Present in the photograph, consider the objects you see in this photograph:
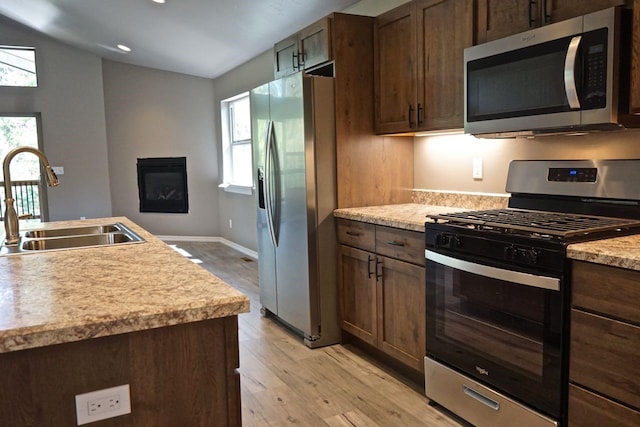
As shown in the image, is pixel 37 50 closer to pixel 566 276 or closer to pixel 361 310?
pixel 361 310

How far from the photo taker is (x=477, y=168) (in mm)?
2895

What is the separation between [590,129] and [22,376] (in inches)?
84.9

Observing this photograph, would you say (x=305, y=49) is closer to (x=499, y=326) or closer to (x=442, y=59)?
(x=442, y=59)

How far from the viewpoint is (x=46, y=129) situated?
6.93 metres

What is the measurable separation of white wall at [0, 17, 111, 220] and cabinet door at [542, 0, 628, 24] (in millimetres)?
6589

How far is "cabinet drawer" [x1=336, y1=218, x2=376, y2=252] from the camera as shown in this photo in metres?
2.89

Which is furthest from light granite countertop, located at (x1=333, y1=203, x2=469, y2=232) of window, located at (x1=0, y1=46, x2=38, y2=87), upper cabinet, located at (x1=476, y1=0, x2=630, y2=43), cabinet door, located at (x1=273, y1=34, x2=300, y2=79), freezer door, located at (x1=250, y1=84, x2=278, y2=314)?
window, located at (x1=0, y1=46, x2=38, y2=87)

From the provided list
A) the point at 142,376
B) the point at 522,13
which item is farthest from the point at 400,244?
the point at 142,376

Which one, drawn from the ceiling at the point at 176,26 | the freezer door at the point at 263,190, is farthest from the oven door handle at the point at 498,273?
the ceiling at the point at 176,26

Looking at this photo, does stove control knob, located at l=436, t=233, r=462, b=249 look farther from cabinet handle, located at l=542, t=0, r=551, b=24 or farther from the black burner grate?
cabinet handle, located at l=542, t=0, r=551, b=24

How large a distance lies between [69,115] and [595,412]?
7.26m

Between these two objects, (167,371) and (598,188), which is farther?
(598,188)

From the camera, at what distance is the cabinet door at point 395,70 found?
2.90 meters

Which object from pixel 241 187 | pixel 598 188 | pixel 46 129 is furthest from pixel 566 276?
pixel 46 129
